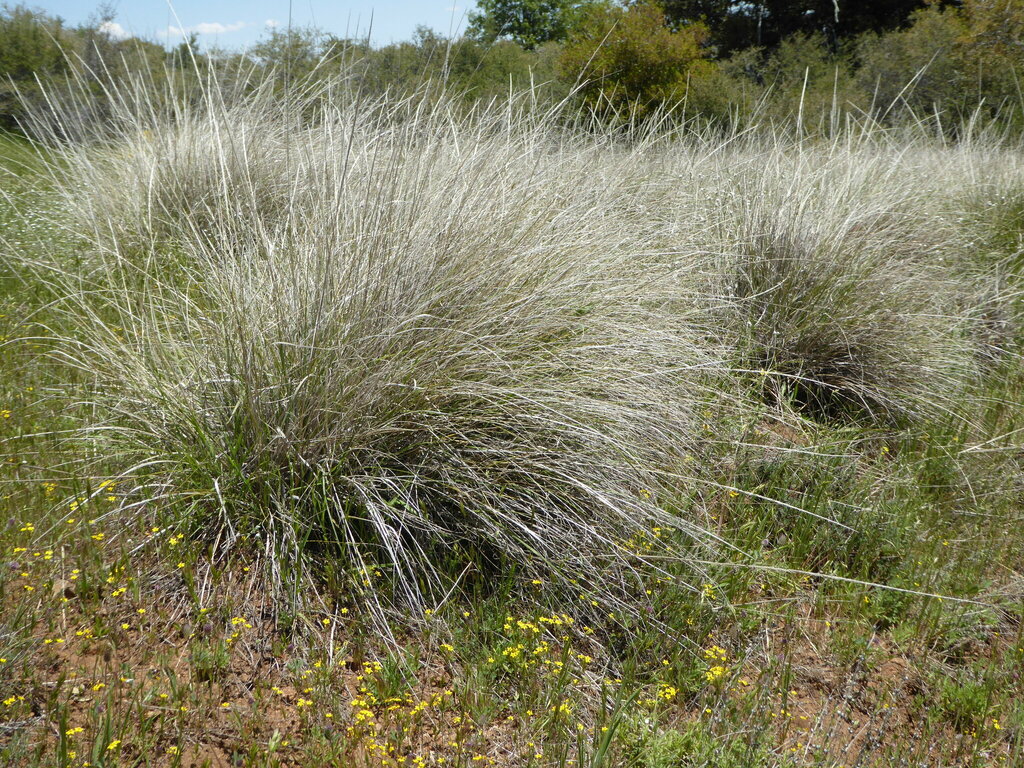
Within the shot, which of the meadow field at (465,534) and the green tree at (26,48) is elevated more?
the green tree at (26,48)

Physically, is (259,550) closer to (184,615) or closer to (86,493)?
(184,615)

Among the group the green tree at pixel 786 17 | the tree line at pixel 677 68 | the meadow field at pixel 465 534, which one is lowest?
the meadow field at pixel 465 534

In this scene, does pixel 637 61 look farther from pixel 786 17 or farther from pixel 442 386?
pixel 786 17

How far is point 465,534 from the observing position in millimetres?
2348

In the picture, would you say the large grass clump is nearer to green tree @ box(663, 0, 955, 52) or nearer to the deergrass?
the deergrass

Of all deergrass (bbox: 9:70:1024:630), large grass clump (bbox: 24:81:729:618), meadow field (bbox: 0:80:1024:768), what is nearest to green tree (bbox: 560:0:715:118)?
deergrass (bbox: 9:70:1024:630)

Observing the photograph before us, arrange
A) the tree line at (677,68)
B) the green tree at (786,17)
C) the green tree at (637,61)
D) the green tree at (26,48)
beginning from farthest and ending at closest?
the green tree at (786,17), the green tree at (637,61), the green tree at (26,48), the tree line at (677,68)

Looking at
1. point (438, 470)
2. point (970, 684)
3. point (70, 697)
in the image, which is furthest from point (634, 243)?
point (70, 697)

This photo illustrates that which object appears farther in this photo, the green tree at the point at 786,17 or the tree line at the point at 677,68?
the green tree at the point at 786,17

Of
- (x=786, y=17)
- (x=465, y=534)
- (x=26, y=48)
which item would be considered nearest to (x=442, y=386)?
(x=465, y=534)

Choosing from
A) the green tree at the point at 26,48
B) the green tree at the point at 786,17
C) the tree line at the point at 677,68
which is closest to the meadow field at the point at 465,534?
the tree line at the point at 677,68

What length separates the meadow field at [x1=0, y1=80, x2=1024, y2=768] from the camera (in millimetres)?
1885

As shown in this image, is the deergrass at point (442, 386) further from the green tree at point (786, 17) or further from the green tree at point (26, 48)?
the green tree at point (786, 17)

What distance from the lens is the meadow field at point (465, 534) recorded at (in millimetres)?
1885
